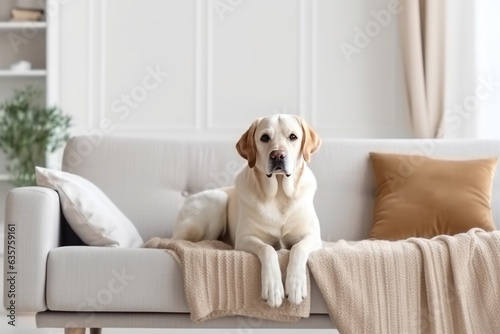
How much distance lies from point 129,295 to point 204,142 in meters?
1.03

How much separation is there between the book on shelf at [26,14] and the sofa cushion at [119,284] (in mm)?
3076

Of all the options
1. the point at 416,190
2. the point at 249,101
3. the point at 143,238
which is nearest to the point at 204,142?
the point at 143,238

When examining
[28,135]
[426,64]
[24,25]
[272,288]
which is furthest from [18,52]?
[272,288]

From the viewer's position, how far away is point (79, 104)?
16.4 feet

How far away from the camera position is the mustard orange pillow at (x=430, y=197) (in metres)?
2.96

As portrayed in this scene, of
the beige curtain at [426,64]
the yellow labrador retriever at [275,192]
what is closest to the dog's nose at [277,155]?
the yellow labrador retriever at [275,192]

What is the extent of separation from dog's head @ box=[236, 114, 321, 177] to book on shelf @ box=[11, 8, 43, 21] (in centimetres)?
300

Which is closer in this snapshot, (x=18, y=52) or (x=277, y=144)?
(x=277, y=144)

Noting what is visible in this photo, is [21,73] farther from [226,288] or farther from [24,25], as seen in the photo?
[226,288]

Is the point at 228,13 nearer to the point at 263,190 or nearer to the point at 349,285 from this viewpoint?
the point at 263,190

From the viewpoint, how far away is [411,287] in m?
2.40

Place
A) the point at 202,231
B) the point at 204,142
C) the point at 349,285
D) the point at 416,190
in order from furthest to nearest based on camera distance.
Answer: the point at 204,142
the point at 416,190
the point at 202,231
the point at 349,285

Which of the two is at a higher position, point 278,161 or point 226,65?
point 226,65

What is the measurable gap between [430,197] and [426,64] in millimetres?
1941
